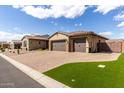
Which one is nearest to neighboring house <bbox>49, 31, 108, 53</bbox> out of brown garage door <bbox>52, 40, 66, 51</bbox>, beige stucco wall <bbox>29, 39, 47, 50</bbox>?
brown garage door <bbox>52, 40, 66, 51</bbox>

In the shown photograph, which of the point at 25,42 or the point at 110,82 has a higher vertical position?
the point at 25,42

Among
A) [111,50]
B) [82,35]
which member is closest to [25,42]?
[82,35]

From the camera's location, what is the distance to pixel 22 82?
25.9 ft

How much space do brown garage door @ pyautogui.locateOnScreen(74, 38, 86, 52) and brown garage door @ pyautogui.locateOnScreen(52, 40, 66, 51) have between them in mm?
2930

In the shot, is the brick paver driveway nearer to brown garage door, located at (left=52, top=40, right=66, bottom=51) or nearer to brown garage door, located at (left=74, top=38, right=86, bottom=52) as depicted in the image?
brown garage door, located at (left=74, top=38, right=86, bottom=52)

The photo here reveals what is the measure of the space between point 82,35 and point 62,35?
15.8ft

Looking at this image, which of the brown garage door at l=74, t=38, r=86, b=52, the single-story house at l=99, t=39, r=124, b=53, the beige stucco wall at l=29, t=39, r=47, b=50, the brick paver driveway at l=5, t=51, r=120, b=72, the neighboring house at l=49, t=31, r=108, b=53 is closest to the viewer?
the brick paver driveway at l=5, t=51, r=120, b=72

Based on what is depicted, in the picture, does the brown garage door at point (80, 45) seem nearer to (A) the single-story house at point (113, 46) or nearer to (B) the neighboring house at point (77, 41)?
(B) the neighboring house at point (77, 41)

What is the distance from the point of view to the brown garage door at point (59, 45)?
2859 cm

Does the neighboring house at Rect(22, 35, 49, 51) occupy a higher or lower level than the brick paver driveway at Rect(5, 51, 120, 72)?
higher

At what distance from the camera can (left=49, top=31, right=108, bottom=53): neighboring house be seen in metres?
24.7

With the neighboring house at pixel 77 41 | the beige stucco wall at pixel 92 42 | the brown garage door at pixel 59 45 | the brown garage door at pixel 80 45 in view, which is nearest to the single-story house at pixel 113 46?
the neighboring house at pixel 77 41
